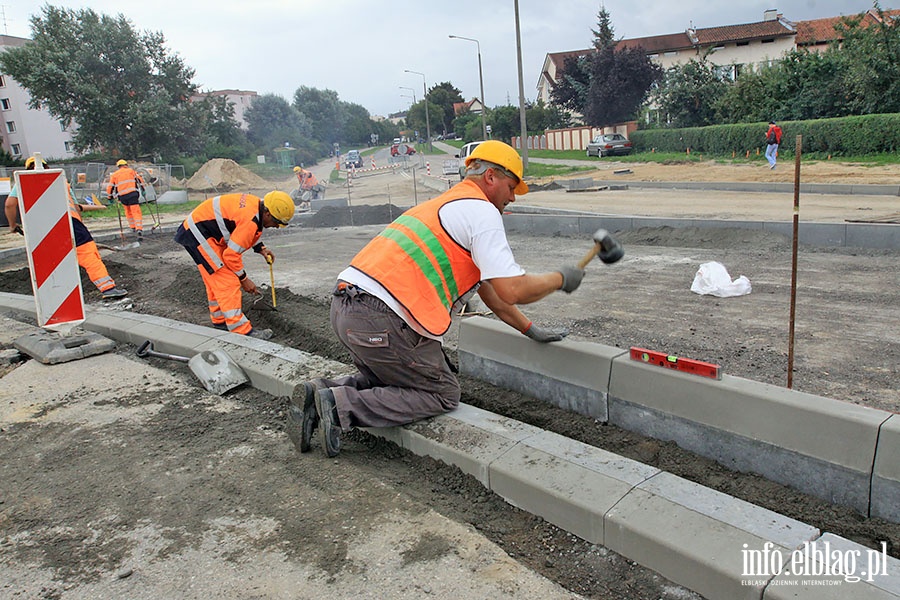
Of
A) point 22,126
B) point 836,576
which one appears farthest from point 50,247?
point 22,126

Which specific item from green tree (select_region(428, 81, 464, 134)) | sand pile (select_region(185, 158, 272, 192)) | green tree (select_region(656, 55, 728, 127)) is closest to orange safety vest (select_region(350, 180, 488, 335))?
sand pile (select_region(185, 158, 272, 192))

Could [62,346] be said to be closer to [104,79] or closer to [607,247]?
[607,247]

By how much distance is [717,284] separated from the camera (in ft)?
22.1

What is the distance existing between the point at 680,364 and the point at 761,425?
47 cm

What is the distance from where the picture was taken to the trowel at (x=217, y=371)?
467 centimetres

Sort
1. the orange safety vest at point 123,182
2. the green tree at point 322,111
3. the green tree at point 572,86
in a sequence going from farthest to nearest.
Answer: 1. the green tree at point 322,111
2. the green tree at point 572,86
3. the orange safety vest at point 123,182

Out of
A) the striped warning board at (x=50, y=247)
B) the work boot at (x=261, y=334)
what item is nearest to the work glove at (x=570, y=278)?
the work boot at (x=261, y=334)

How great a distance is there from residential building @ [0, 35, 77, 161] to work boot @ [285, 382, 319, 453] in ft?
181

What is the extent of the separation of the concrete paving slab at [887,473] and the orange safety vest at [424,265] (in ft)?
6.32

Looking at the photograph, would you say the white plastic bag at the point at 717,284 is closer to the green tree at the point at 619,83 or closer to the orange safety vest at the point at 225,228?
the orange safety vest at the point at 225,228

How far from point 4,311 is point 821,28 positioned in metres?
61.3

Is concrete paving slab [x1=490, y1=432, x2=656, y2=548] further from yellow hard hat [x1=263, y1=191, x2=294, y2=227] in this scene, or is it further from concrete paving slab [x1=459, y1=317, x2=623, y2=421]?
yellow hard hat [x1=263, y1=191, x2=294, y2=227]

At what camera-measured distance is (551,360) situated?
3.97 meters

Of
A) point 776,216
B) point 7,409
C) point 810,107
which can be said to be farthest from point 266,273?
point 810,107
